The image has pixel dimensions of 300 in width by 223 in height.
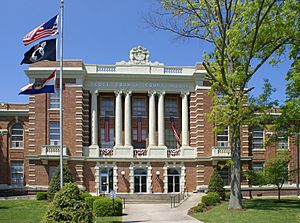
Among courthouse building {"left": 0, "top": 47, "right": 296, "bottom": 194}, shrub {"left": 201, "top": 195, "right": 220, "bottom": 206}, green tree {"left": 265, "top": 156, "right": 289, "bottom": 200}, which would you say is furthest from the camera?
courthouse building {"left": 0, "top": 47, "right": 296, "bottom": 194}

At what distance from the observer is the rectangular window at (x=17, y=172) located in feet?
143

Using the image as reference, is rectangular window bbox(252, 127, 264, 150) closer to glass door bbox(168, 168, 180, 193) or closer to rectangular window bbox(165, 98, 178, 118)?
rectangular window bbox(165, 98, 178, 118)

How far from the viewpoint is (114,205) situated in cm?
2564

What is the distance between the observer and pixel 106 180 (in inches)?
1609

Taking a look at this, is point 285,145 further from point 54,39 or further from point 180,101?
point 54,39

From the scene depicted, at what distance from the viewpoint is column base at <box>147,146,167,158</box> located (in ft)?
136

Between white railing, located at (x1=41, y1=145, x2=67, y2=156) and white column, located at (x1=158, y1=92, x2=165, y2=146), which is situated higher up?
white column, located at (x1=158, y1=92, x2=165, y2=146)

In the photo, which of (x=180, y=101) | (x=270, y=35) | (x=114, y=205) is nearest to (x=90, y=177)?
(x=180, y=101)

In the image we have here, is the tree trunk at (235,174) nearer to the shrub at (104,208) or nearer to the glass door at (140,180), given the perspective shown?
the shrub at (104,208)

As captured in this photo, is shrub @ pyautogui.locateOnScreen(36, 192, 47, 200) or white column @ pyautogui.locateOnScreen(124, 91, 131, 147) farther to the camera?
white column @ pyautogui.locateOnScreen(124, 91, 131, 147)

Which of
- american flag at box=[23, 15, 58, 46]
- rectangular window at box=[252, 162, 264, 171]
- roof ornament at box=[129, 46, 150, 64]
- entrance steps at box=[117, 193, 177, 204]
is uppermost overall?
roof ornament at box=[129, 46, 150, 64]

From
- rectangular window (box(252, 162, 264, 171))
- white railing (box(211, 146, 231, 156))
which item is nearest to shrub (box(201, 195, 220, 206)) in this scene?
white railing (box(211, 146, 231, 156))

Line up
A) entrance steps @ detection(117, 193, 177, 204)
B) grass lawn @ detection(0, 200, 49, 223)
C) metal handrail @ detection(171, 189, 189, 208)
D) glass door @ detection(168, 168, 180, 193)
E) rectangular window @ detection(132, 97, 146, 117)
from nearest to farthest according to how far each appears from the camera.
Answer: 1. grass lawn @ detection(0, 200, 49, 223)
2. metal handrail @ detection(171, 189, 189, 208)
3. entrance steps @ detection(117, 193, 177, 204)
4. glass door @ detection(168, 168, 180, 193)
5. rectangular window @ detection(132, 97, 146, 117)

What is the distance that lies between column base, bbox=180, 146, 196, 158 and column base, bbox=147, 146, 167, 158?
5.20 ft
